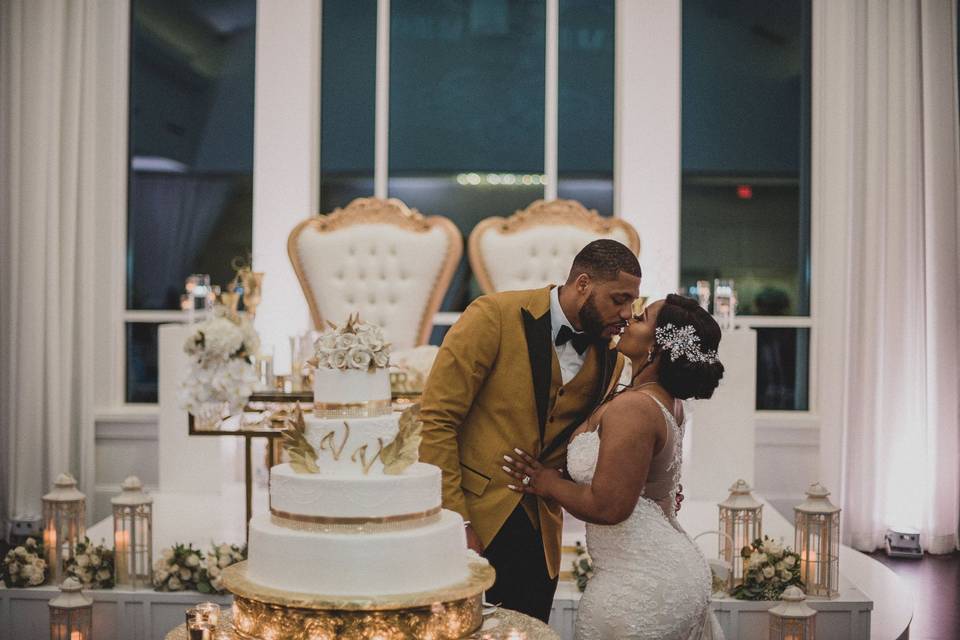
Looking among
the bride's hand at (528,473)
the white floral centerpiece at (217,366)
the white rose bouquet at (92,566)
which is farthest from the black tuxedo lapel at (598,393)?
the white rose bouquet at (92,566)

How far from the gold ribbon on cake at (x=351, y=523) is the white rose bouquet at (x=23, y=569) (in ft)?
7.35

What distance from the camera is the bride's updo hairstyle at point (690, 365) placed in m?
2.94

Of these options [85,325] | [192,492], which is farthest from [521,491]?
[85,325]

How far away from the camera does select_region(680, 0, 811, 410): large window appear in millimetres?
7238

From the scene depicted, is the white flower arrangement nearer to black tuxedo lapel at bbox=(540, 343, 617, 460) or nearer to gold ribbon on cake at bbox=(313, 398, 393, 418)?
gold ribbon on cake at bbox=(313, 398, 393, 418)

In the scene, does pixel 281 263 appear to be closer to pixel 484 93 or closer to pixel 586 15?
pixel 484 93

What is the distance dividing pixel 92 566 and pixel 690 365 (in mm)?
2687

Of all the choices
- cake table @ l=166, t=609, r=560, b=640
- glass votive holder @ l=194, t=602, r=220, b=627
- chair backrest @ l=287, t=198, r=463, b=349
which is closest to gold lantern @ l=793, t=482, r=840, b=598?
cake table @ l=166, t=609, r=560, b=640

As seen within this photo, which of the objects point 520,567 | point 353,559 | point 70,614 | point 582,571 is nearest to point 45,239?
point 70,614

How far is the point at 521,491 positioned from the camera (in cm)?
313

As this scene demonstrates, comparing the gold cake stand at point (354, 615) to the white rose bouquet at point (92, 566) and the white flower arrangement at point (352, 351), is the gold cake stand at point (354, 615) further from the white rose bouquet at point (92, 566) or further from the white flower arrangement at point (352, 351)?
the white rose bouquet at point (92, 566)

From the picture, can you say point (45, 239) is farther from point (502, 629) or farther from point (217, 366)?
point (502, 629)

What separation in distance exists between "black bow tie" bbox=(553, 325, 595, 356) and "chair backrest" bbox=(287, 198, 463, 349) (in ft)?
9.89

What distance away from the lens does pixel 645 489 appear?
3.06 m
